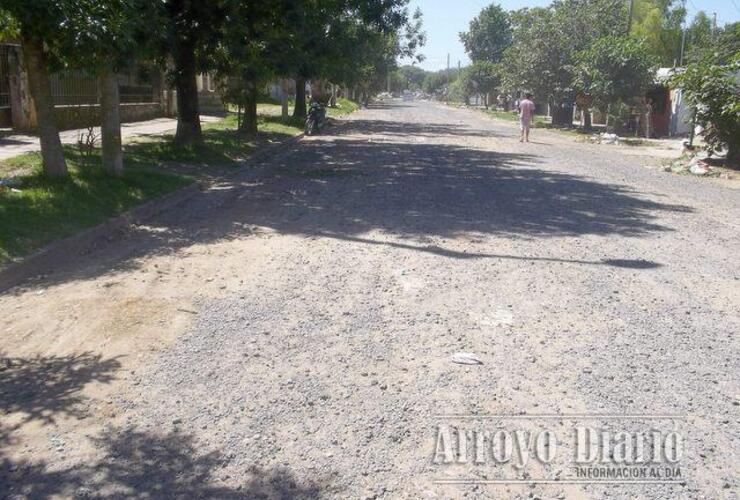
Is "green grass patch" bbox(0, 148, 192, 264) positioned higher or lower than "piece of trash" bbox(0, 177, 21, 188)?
lower

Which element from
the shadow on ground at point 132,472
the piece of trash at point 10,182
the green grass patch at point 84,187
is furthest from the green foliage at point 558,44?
the shadow on ground at point 132,472

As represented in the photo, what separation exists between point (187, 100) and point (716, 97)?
43.7 feet

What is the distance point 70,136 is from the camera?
1909 centimetres

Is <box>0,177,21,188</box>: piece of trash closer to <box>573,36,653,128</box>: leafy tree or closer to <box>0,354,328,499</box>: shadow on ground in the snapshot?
<box>0,354,328,499</box>: shadow on ground

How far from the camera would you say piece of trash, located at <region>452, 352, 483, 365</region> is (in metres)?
4.99

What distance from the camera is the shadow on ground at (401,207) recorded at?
9078 millimetres

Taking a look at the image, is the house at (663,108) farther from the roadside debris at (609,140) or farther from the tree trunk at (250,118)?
the tree trunk at (250,118)

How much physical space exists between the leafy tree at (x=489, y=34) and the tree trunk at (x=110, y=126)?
87.4 meters

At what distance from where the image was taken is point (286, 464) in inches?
145

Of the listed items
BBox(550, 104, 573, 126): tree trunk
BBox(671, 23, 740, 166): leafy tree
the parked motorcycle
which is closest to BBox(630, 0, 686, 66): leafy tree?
BBox(550, 104, 573, 126): tree trunk

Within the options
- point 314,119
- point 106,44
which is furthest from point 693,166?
point 314,119

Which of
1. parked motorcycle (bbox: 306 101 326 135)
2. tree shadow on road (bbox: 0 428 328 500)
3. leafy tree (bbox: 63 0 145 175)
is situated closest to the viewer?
tree shadow on road (bbox: 0 428 328 500)

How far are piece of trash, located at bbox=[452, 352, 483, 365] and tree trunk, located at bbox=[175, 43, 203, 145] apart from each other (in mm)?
13763

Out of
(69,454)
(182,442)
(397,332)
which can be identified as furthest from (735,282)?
(69,454)
